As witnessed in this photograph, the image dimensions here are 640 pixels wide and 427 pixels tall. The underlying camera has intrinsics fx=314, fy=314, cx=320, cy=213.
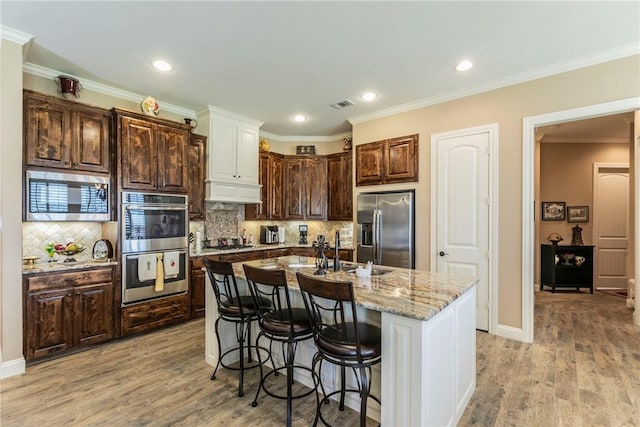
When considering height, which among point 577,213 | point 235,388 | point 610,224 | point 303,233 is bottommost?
point 235,388

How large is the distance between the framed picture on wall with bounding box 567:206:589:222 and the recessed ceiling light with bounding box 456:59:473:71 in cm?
482

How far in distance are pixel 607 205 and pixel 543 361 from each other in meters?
4.93

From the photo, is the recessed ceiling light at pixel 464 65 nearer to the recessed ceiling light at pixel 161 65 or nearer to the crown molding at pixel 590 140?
the recessed ceiling light at pixel 161 65

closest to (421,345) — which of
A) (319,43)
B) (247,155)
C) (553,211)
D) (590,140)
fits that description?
(319,43)

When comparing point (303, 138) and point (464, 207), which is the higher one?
point (303, 138)

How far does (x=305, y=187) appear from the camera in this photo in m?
5.91

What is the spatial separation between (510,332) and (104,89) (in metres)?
5.54

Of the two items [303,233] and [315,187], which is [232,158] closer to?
[315,187]

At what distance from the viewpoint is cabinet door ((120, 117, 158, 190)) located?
11.8ft

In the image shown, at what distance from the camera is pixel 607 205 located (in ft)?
20.1

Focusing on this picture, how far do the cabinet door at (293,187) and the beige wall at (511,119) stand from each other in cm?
222

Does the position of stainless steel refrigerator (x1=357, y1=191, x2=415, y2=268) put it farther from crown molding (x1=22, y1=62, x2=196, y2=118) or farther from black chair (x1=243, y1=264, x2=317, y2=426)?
crown molding (x1=22, y1=62, x2=196, y2=118)

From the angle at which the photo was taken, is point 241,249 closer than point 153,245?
No

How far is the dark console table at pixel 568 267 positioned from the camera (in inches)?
229
